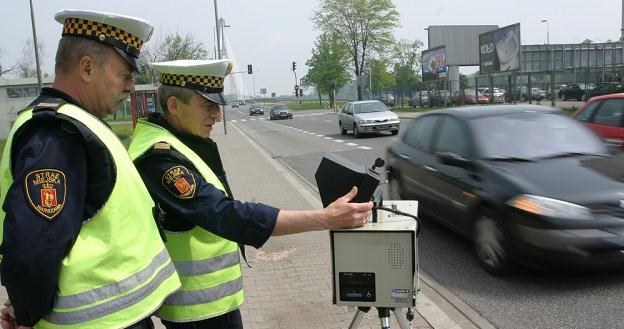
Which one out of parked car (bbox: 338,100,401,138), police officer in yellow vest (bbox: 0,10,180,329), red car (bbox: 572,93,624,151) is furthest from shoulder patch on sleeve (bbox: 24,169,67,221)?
parked car (bbox: 338,100,401,138)

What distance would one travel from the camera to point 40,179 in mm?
1425

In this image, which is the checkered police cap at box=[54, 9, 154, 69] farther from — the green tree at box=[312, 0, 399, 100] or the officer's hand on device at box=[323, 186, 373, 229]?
the green tree at box=[312, 0, 399, 100]

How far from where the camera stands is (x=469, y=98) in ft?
133

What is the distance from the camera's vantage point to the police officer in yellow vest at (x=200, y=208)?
1905 mm

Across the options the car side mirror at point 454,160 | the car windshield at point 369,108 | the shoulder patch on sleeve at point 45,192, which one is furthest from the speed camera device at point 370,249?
the car windshield at point 369,108

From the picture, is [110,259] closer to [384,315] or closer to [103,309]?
[103,309]

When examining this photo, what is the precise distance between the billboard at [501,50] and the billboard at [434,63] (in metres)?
5.31

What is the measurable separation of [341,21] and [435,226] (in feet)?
185

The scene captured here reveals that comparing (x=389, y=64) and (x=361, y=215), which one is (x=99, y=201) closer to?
(x=361, y=215)

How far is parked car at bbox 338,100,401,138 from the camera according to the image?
2081 centimetres

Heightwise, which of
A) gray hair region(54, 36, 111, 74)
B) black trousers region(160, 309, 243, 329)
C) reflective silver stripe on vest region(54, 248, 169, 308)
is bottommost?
black trousers region(160, 309, 243, 329)

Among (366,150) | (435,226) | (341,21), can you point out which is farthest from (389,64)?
(435,226)

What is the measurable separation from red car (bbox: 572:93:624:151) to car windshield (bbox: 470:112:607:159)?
2.28 m

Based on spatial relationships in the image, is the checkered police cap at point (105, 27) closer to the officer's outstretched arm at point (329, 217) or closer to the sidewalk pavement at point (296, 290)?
the officer's outstretched arm at point (329, 217)
